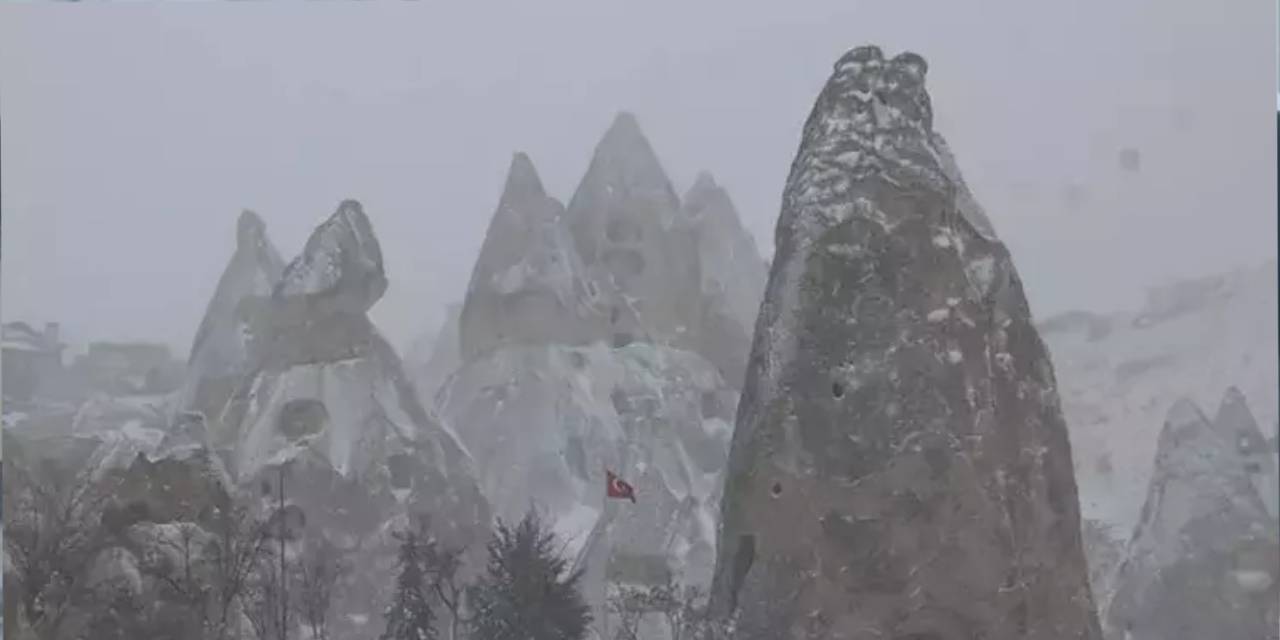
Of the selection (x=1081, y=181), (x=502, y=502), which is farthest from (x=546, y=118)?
(x=1081, y=181)

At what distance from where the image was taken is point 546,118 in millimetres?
6992

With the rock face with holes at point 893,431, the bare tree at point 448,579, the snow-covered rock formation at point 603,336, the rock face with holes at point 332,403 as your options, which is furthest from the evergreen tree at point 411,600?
the rock face with holes at point 893,431

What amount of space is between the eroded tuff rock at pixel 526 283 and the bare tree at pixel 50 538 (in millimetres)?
1518

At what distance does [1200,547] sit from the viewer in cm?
662

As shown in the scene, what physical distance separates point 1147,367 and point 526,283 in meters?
2.24

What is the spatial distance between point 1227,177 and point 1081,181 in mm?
492

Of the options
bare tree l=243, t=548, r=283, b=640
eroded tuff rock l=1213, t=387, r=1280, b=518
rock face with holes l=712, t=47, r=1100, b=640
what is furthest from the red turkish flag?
eroded tuff rock l=1213, t=387, r=1280, b=518

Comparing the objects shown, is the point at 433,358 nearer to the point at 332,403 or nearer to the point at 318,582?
the point at 332,403

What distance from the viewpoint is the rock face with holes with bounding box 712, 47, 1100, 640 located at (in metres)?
5.90

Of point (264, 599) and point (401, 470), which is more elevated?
point (401, 470)

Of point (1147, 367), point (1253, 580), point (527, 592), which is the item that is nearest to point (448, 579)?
point (527, 592)

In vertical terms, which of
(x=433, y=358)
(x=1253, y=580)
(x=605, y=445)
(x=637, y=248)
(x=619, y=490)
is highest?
(x=637, y=248)

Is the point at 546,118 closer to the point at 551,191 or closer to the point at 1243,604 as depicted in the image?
the point at 551,191

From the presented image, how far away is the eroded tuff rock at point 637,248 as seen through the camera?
6.95m
